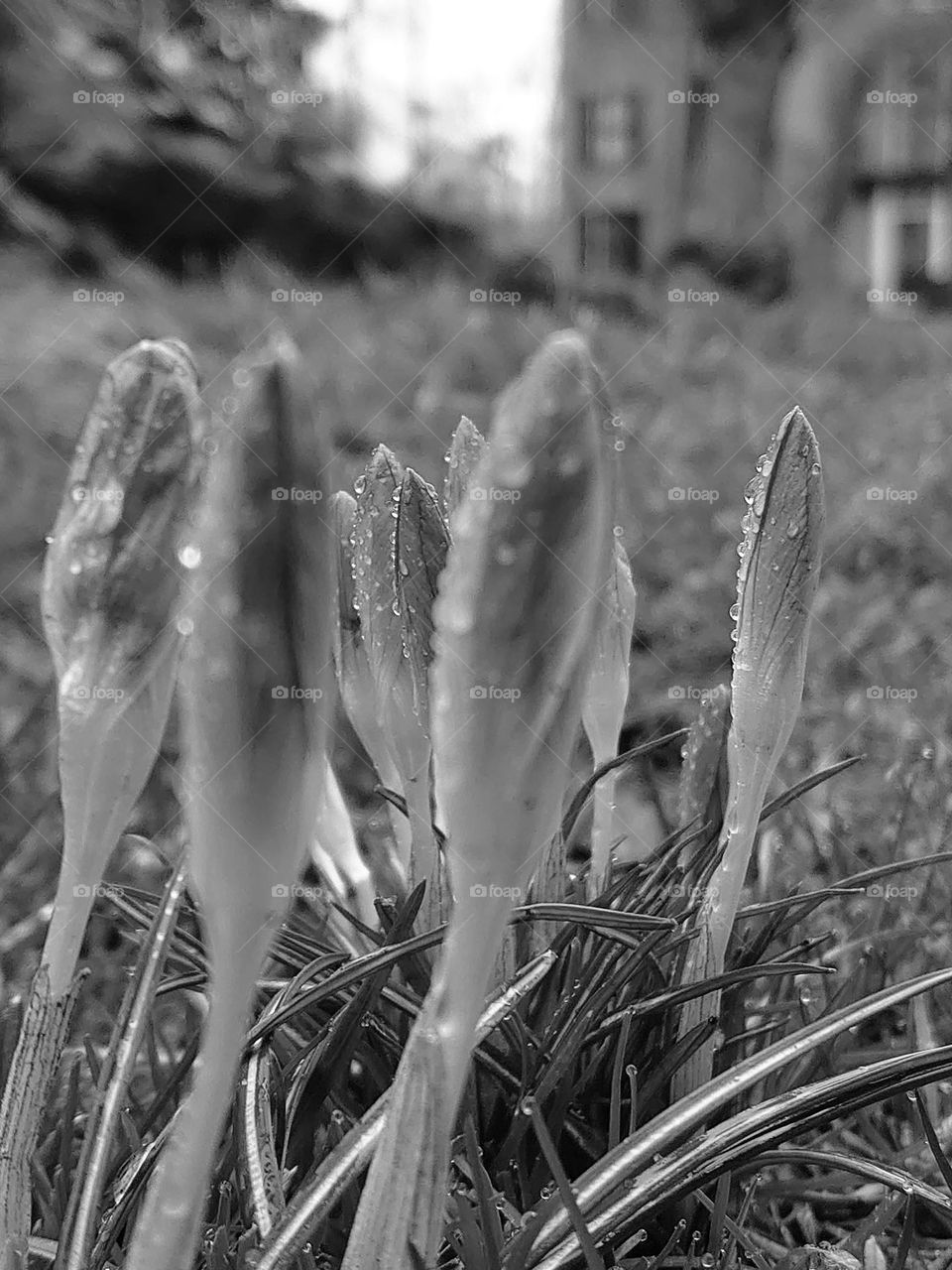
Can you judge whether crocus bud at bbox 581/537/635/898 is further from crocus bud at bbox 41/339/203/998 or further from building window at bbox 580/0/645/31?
building window at bbox 580/0/645/31

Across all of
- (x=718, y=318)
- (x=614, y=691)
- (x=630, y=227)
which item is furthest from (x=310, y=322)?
(x=630, y=227)

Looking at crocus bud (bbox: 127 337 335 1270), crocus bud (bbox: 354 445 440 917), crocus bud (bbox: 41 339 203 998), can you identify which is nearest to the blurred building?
crocus bud (bbox: 354 445 440 917)

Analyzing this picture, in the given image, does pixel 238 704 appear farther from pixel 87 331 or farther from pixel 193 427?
pixel 87 331

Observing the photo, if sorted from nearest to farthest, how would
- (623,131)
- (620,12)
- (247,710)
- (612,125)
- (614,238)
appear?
(247,710), (620,12), (623,131), (612,125), (614,238)

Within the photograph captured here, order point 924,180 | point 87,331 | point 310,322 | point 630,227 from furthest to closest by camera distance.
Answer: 1. point 924,180
2. point 630,227
3. point 310,322
4. point 87,331

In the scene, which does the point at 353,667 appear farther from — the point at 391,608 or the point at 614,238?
the point at 614,238

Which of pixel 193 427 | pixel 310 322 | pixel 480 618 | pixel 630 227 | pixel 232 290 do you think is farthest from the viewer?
pixel 630 227

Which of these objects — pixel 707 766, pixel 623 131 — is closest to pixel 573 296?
pixel 707 766

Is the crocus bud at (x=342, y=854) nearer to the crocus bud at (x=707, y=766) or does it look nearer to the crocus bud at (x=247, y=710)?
the crocus bud at (x=707, y=766)
